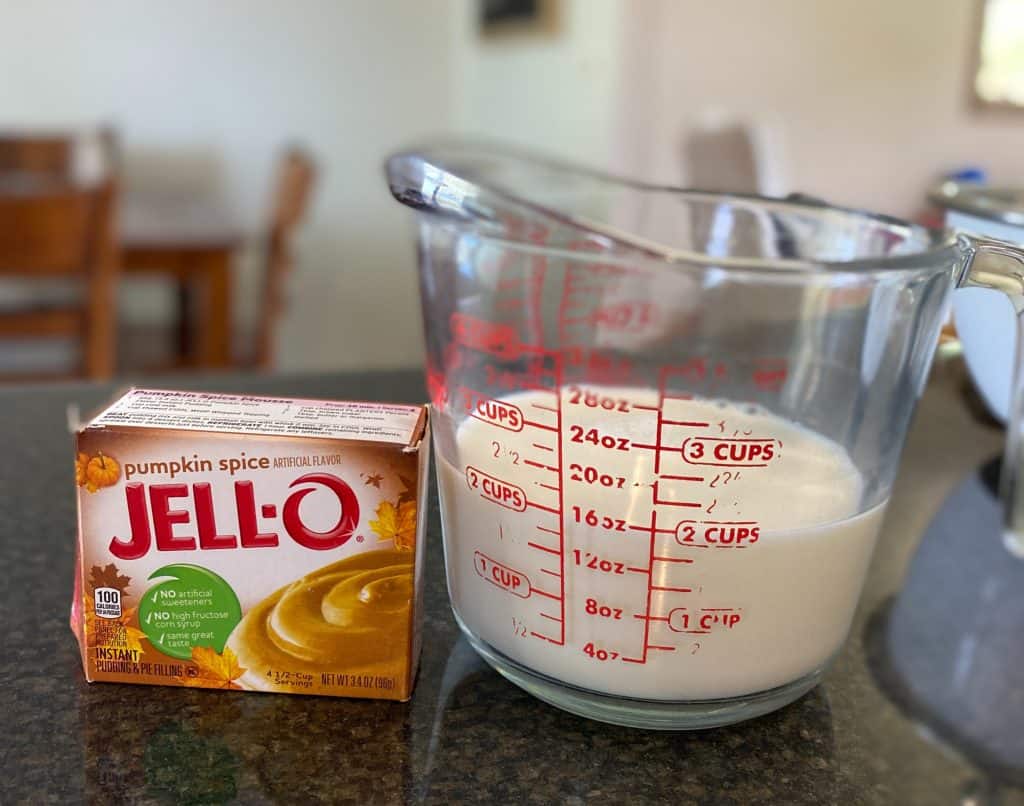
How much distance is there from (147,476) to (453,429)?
0.44 ft

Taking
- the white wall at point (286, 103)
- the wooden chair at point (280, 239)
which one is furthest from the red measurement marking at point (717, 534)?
the white wall at point (286, 103)

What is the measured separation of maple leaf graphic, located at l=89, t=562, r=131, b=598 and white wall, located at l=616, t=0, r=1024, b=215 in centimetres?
216

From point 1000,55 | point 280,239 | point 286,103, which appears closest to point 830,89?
point 1000,55

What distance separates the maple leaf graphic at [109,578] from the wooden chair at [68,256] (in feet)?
5.27

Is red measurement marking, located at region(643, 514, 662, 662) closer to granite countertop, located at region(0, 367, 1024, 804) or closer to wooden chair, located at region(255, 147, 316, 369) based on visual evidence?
granite countertop, located at region(0, 367, 1024, 804)

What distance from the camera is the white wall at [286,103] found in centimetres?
304

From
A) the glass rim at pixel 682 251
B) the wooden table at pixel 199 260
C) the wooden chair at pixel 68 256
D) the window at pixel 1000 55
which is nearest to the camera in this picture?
the glass rim at pixel 682 251

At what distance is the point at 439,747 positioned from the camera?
16.4 inches

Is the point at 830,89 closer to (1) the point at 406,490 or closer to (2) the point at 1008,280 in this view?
(2) the point at 1008,280

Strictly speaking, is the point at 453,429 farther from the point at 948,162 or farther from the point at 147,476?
the point at 948,162

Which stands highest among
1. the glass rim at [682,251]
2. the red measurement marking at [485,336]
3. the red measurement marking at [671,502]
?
the glass rim at [682,251]

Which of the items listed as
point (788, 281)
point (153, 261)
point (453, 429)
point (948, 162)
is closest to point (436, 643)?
point (453, 429)

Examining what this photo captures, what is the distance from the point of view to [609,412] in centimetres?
41

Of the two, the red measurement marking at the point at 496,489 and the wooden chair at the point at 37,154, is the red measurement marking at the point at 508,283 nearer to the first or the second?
the red measurement marking at the point at 496,489
